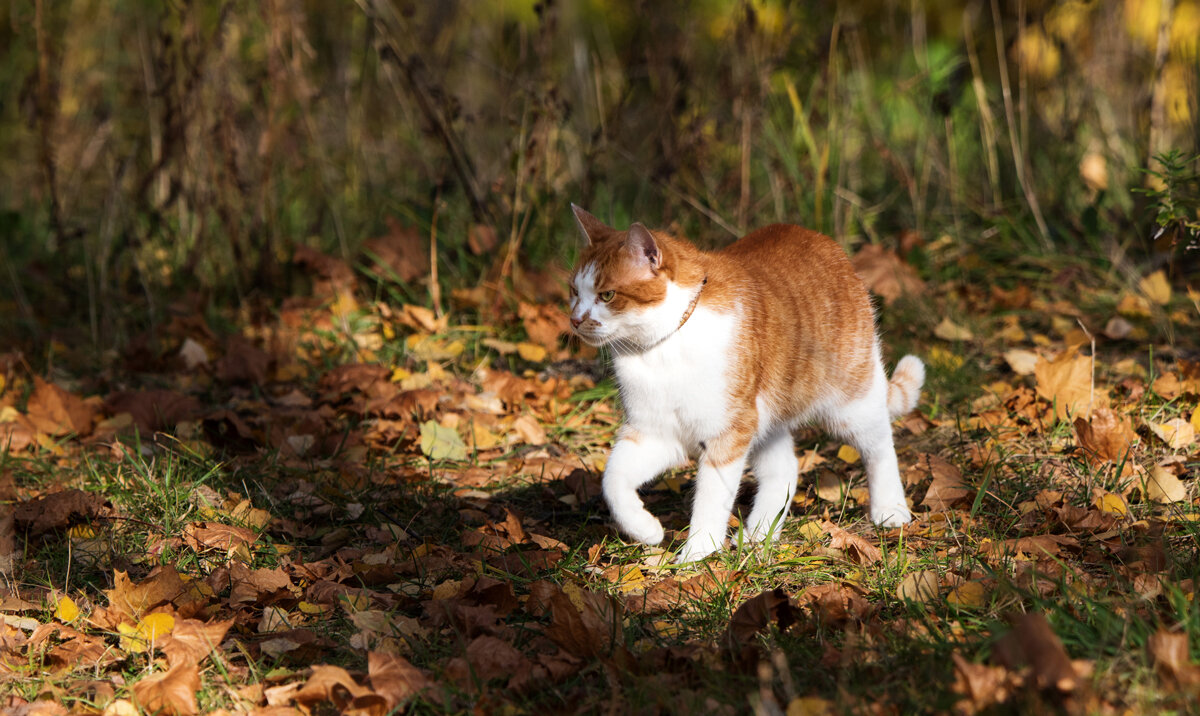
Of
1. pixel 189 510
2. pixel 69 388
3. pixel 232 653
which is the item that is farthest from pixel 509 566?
pixel 69 388

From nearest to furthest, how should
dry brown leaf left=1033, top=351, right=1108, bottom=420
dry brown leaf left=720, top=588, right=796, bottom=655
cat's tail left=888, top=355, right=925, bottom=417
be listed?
dry brown leaf left=720, top=588, right=796, bottom=655
cat's tail left=888, top=355, right=925, bottom=417
dry brown leaf left=1033, top=351, right=1108, bottom=420

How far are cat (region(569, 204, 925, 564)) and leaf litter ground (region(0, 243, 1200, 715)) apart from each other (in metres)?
0.15

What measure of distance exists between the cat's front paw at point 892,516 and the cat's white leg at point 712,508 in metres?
0.49

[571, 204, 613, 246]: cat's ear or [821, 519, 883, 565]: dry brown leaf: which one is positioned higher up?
[571, 204, 613, 246]: cat's ear

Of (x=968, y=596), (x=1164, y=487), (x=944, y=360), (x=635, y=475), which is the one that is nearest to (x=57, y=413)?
(x=635, y=475)

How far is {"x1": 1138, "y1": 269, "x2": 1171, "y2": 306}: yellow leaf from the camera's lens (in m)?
4.29

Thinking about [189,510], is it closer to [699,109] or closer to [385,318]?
[385,318]

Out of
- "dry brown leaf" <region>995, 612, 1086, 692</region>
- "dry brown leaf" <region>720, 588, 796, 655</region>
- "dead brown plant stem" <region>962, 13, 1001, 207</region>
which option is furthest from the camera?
"dead brown plant stem" <region>962, 13, 1001, 207</region>

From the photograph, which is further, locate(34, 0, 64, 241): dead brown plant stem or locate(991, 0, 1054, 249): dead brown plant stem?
locate(991, 0, 1054, 249): dead brown plant stem

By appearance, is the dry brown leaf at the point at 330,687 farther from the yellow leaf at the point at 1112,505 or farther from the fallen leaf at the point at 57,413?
the fallen leaf at the point at 57,413

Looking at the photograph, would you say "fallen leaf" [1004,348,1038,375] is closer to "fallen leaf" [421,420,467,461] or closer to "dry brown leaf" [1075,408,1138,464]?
"dry brown leaf" [1075,408,1138,464]

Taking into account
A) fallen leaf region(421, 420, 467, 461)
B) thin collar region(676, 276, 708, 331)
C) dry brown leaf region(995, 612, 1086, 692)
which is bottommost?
fallen leaf region(421, 420, 467, 461)


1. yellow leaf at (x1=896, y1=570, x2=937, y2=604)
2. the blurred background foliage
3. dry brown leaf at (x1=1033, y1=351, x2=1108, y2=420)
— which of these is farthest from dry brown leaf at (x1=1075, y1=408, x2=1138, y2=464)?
the blurred background foliage

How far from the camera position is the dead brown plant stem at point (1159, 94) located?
15.6ft
